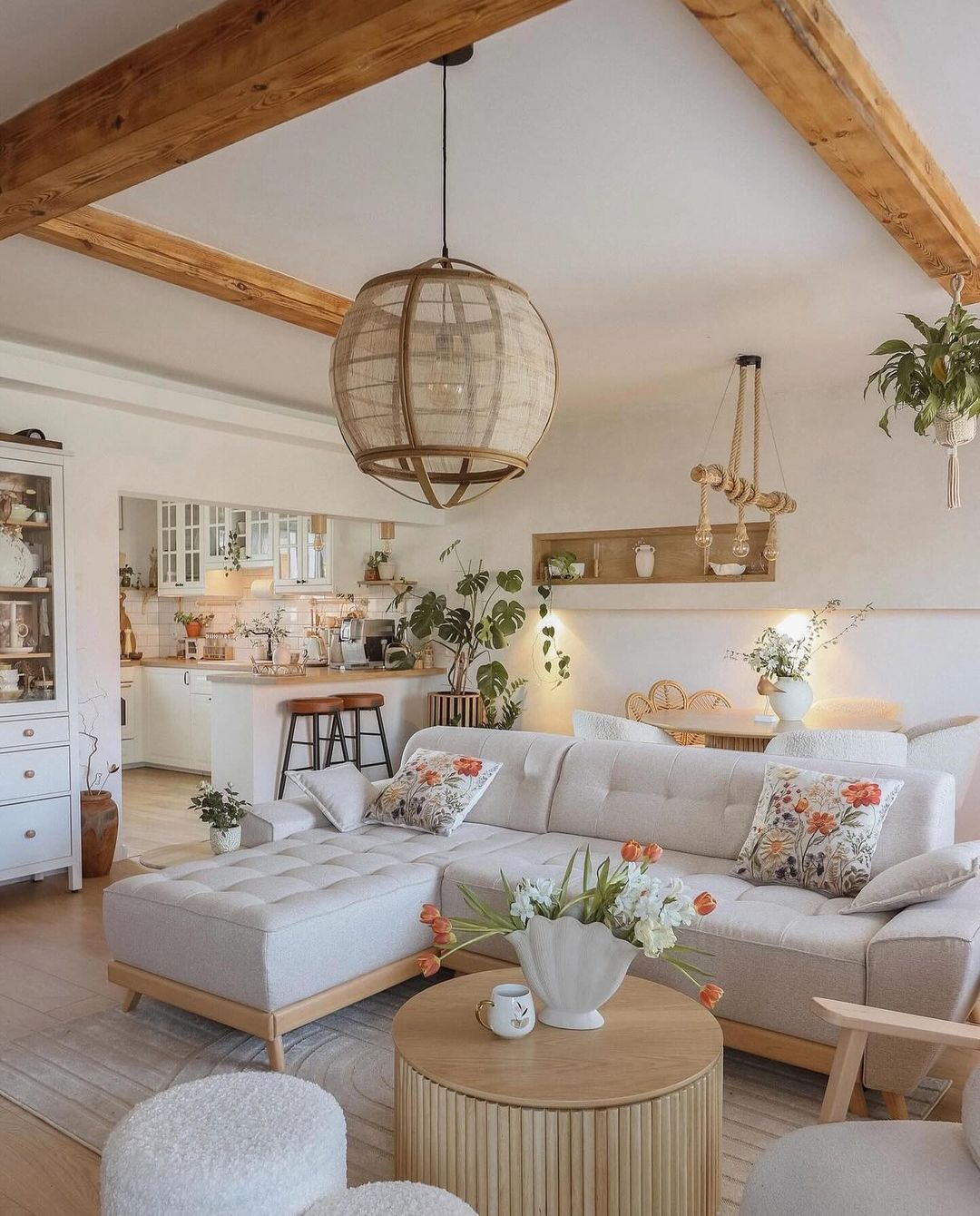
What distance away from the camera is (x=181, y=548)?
373 inches

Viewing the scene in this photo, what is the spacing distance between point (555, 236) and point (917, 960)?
8.79 ft

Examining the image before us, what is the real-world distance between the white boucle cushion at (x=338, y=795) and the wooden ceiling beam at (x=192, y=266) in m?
1.99

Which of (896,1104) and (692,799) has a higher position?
(692,799)

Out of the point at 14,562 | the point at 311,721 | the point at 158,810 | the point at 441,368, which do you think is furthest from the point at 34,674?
the point at 441,368

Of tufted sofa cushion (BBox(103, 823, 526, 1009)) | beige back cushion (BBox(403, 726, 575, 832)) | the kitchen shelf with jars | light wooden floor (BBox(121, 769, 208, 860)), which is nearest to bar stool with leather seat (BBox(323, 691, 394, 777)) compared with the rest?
light wooden floor (BBox(121, 769, 208, 860))

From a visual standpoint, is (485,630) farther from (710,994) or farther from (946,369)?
(710,994)

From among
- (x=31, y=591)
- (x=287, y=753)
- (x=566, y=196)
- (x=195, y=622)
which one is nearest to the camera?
(x=566, y=196)

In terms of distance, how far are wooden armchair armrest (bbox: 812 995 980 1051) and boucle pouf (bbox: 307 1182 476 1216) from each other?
85 centimetres

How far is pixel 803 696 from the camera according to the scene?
5.38 metres

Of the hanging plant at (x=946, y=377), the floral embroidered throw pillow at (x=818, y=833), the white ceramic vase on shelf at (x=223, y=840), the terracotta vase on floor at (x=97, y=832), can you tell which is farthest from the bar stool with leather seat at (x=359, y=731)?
the hanging plant at (x=946, y=377)

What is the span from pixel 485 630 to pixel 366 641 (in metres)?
1.12

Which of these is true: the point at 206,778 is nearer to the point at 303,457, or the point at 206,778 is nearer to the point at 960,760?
the point at 303,457

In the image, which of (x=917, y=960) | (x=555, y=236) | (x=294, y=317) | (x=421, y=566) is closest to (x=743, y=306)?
(x=555, y=236)

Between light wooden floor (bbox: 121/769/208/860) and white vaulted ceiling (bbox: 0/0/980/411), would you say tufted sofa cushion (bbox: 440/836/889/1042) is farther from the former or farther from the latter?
light wooden floor (bbox: 121/769/208/860)
